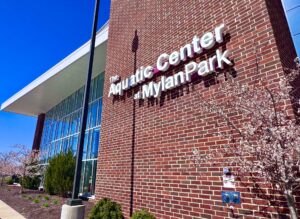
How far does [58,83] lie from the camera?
18234 millimetres

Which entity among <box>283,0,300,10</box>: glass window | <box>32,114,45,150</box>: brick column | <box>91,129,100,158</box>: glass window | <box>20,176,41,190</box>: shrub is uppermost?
<box>32,114,45,150</box>: brick column

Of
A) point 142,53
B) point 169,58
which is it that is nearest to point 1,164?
point 142,53

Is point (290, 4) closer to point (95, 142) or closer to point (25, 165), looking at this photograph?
point (95, 142)

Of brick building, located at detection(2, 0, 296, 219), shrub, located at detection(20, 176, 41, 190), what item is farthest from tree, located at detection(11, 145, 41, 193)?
brick building, located at detection(2, 0, 296, 219)

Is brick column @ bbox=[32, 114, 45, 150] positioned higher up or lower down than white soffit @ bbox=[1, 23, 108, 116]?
lower down

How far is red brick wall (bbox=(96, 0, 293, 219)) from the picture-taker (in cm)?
465

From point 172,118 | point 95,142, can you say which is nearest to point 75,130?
point 95,142

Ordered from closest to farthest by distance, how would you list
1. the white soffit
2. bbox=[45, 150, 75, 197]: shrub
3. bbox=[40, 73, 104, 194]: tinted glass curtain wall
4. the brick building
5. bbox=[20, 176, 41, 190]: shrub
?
the brick building → the white soffit → bbox=[45, 150, 75, 197]: shrub → bbox=[40, 73, 104, 194]: tinted glass curtain wall → bbox=[20, 176, 41, 190]: shrub

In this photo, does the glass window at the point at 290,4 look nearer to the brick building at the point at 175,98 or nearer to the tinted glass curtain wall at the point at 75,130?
the brick building at the point at 175,98

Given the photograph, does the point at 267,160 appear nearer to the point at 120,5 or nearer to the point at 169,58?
the point at 169,58

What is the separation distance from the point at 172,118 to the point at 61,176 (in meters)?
10.7

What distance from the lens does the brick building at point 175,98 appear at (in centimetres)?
461

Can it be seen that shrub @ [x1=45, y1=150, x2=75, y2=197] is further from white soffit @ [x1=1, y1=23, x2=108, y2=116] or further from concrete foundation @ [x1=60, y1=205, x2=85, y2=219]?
concrete foundation @ [x1=60, y1=205, x2=85, y2=219]

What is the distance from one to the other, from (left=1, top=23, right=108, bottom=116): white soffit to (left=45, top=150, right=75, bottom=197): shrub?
18.7 feet
